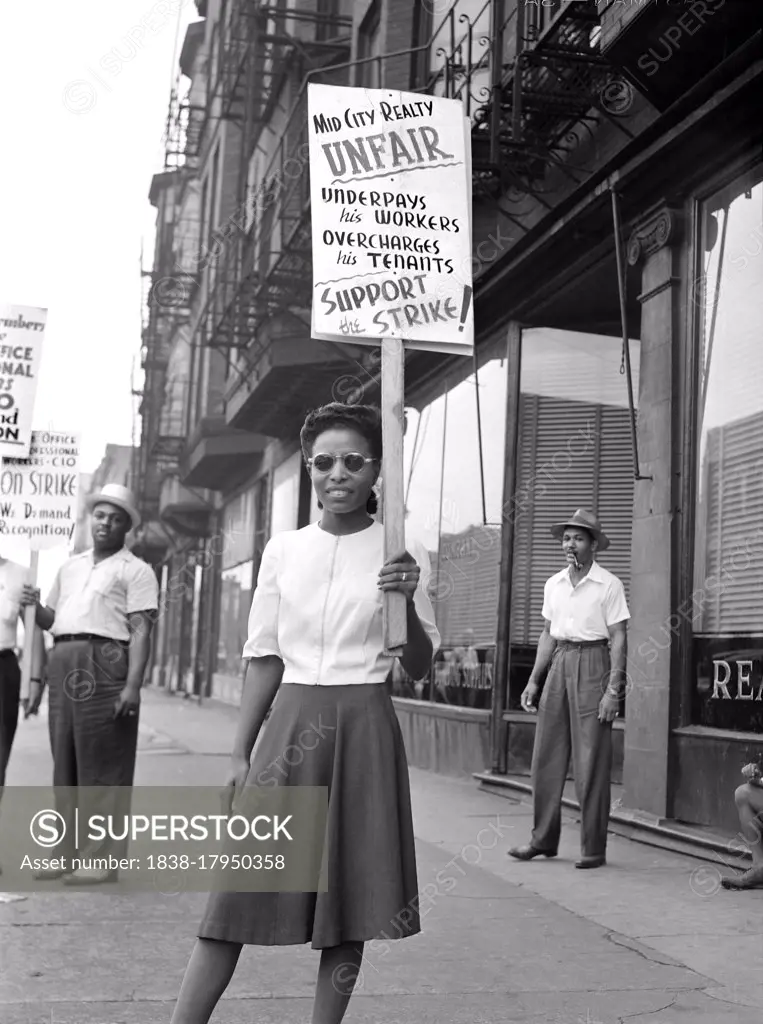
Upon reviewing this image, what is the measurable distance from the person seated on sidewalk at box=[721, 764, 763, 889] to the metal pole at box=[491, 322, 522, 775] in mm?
4789

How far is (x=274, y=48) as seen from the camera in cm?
2166

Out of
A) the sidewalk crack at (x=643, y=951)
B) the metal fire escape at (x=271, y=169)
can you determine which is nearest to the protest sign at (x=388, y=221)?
the sidewalk crack at (x=643, y=951)

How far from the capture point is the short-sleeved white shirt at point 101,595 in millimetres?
7129

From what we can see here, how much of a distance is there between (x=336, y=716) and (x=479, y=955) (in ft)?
7.35

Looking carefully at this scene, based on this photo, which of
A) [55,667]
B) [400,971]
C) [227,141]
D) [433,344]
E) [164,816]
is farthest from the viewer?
[227,141]

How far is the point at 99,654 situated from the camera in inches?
280

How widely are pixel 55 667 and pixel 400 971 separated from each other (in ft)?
9.52

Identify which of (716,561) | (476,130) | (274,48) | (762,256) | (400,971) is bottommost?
(400,971)

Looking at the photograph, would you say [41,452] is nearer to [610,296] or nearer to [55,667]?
[55,667]

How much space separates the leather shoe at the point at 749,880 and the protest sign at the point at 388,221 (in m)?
Result: 3.89

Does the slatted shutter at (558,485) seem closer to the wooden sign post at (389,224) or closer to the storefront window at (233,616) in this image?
the wooden sign post at (389,224)

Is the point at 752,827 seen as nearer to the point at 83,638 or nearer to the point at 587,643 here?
the point at 587,643

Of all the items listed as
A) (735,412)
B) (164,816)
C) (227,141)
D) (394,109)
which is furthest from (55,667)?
(227,141)

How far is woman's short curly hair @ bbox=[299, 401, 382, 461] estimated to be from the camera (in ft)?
12.6
